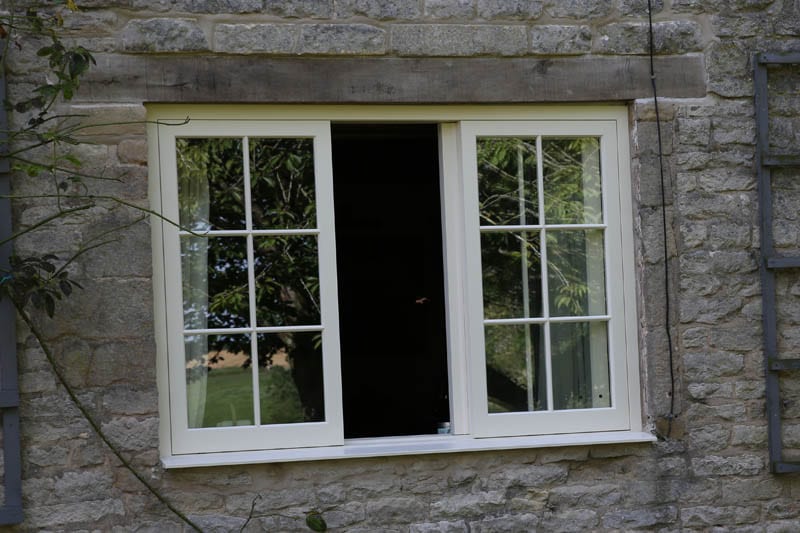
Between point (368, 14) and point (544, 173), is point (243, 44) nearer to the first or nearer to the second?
point (368, 14)

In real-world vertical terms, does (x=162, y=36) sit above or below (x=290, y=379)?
above

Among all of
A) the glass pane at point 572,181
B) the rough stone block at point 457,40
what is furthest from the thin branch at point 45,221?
the glass pane at point 572,181

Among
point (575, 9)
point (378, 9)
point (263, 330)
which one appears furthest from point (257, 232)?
point (575, 9)

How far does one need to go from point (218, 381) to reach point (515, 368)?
130cm

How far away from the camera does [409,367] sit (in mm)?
8008

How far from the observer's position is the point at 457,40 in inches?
173

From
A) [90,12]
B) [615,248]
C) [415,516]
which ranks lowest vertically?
[415,516]

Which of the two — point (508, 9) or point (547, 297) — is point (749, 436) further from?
point (508, 9)

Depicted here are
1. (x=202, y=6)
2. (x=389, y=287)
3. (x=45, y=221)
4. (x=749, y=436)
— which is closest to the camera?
(x=45, y=221)

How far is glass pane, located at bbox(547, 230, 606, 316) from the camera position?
4.59 meters

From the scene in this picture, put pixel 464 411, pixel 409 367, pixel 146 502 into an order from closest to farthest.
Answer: pixel 146 502 < pixel 464 411 < pixel 409 367

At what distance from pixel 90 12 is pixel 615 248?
2458 millimetres

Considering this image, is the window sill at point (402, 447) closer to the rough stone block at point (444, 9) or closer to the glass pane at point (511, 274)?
the glass pane at point (511, 274)

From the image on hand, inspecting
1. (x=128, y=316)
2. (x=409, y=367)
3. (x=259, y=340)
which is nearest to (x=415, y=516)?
(x=259, y=340)
